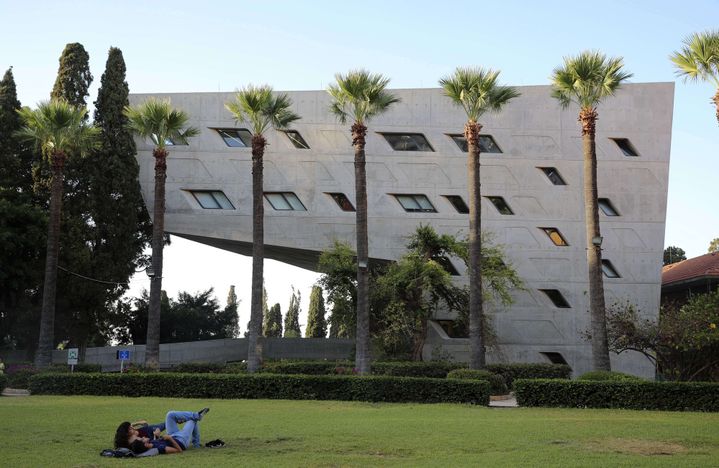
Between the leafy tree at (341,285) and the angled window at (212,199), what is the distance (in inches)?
244

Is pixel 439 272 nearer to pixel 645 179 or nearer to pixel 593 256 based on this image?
pixel 593 256

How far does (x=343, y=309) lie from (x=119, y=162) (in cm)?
1251

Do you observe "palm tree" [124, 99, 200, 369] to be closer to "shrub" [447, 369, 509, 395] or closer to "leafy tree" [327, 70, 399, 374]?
"leafy tree" [327, 70, 399, 374]

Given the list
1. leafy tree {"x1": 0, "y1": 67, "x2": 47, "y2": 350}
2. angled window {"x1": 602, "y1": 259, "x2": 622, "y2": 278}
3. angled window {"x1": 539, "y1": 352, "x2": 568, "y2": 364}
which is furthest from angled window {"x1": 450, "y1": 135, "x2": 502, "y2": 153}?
leafy tree {"x1": 0, "y1": 67, "x2": 47, "y2": 350}

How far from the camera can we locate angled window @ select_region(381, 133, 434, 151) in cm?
3950

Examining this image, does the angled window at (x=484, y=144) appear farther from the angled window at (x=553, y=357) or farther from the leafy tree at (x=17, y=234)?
the leafy tree at (x=17, y=234)

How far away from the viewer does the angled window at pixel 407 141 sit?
39500mm

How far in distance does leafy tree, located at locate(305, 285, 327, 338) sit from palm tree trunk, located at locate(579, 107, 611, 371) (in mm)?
41039

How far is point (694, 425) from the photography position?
16453 millimetres

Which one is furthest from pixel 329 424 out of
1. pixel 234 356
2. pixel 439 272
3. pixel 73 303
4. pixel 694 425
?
pixel 234 356

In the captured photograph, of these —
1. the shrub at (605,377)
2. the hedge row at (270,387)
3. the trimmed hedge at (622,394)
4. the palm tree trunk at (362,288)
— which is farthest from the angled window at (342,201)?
the trimmed hedge at (622,394)

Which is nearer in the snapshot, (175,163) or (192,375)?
(192,375)

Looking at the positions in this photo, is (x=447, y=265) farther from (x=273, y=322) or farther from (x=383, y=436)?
(x=273, y=322)

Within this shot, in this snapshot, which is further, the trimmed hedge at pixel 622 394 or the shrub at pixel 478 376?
the shrub at pixel 478 376
